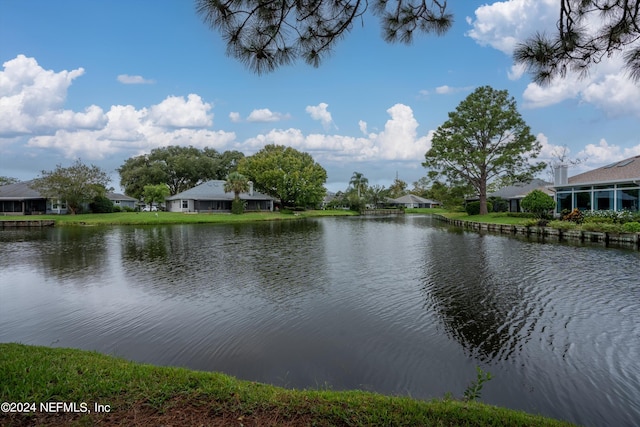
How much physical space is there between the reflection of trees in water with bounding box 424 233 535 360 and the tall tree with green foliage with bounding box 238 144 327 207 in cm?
4322

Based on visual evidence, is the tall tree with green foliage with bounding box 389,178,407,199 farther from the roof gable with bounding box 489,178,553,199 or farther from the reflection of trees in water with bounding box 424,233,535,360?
the reflection of trees in water with bounding box 424,233,535,360

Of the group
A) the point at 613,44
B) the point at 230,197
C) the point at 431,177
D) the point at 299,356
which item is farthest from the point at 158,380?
the point at 230,197

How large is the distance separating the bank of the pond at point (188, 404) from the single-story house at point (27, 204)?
4713 cm

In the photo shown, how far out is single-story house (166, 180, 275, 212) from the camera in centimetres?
4938

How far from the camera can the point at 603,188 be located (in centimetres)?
2594

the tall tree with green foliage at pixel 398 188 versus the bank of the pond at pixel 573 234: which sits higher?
the tall tree with green foliage at pixel 398 188

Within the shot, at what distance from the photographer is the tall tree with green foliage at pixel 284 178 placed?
56.7 m

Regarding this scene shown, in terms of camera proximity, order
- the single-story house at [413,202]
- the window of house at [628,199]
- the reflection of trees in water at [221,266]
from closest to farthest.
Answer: the reflection of trees in water at [221,266]
the window of house at [628,199]
the single-story house at [413,202]

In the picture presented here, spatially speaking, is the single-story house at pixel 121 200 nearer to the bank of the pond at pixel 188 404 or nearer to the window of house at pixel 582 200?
the window of house at pixel 582 200

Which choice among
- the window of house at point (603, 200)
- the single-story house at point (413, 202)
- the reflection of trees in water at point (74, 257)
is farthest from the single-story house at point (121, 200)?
the window of house at point (603, 200)

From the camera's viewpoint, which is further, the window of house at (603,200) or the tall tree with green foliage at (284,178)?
the tall tree with green foliage at (284,178)

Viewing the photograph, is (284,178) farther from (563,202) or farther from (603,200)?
(603,200)

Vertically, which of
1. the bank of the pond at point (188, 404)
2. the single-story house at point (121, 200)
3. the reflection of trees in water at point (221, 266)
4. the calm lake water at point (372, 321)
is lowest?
the calm lake water at point (372, 321)

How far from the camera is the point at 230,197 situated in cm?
5197
